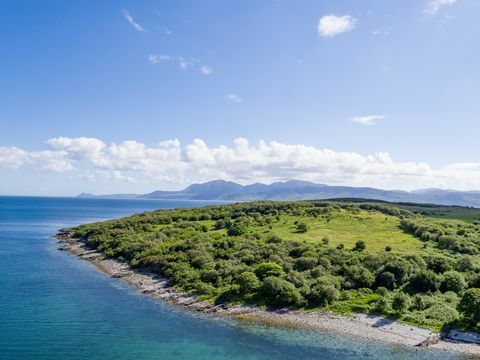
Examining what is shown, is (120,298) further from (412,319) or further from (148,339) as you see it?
(412,319)

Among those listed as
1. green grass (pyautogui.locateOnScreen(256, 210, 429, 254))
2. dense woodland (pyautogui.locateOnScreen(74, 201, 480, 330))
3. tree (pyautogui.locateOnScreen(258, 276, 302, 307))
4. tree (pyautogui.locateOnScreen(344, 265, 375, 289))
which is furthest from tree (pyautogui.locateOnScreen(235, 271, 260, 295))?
green grass (pyautogui.locateOnScreen(256, 210, 429, 254))

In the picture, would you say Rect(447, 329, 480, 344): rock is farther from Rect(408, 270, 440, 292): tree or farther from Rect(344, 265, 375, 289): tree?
Rect(344, 265, 375, 289): tree

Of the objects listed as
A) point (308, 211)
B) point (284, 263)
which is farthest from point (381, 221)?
point (284, 263)

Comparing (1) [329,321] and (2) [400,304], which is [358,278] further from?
(1) [329,321]

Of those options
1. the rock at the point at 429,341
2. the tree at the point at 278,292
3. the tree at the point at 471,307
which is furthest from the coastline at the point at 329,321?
the tree at the point at 471,307

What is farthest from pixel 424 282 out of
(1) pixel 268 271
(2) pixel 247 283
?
(2) pixel 247 283
